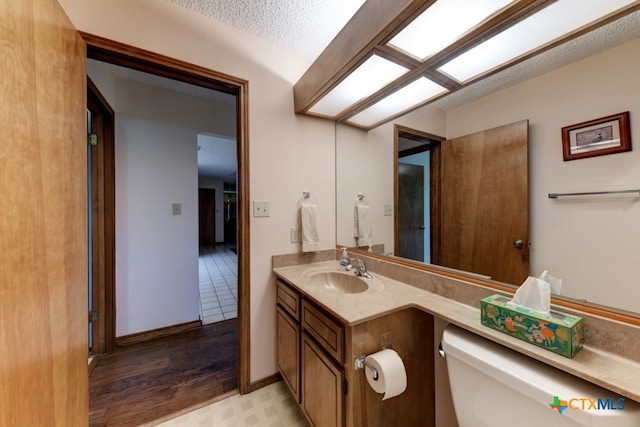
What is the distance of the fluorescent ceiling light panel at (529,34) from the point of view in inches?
29.3

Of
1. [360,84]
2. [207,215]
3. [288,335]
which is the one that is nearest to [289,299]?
[288,335]

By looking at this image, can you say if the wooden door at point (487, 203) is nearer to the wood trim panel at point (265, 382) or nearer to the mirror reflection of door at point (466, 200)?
the mirror reflection of door at point (466, 200)

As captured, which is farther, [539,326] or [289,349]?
[289,349]

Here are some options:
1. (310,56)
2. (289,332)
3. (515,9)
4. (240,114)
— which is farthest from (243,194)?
(515,9)

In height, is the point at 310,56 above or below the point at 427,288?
above

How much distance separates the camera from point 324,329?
3.39 ft

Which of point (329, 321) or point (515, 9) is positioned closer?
point (515, 9)

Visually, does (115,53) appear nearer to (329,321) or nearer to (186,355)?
(329,321)

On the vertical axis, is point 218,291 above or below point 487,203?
below

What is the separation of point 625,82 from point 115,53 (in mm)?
2107

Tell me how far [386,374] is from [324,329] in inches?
11.8

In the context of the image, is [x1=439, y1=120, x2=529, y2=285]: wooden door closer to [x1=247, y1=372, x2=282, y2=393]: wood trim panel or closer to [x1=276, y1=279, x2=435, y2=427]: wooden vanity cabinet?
[x1=276, y1=279, x2=435, y2=427]: wooden vanity cabinet

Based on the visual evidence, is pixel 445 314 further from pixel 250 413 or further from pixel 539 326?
pixel 250 413

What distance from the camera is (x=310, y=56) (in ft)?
5.67
